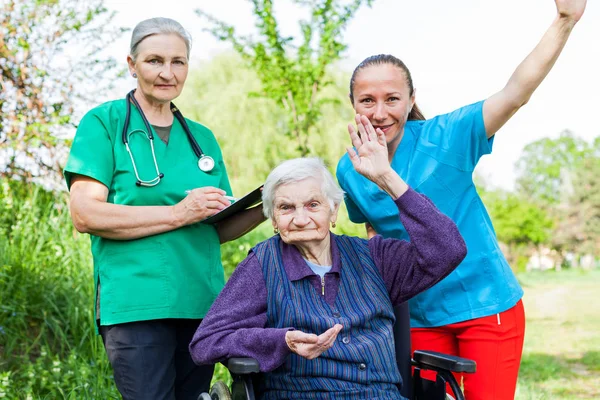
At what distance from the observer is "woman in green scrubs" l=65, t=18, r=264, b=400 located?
2338mm

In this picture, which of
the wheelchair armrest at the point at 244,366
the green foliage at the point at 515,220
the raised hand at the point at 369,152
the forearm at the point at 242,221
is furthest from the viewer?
the green foliage at the point at 515,220

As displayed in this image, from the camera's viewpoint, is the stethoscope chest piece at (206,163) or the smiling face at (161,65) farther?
the stethoscope chest piece at (206,163)

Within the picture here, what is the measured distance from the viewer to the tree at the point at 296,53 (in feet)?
22.6

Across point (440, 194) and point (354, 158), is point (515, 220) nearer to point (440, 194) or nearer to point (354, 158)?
point (440, 194)

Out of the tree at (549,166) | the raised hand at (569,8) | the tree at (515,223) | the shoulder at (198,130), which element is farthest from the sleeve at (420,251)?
the tree at (549,166)

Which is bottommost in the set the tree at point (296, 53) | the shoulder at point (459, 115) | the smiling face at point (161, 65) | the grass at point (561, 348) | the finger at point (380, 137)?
the grass at point (561, 348)

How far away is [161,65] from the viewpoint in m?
2.43

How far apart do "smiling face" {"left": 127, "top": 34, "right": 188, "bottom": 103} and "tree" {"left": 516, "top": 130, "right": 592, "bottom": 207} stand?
44.1m

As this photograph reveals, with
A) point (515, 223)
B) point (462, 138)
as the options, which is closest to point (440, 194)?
point (462, 138)

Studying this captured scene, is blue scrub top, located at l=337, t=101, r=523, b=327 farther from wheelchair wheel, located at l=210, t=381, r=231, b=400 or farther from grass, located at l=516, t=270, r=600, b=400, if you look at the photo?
grass, located at l=516, t=270, r=600, b=400

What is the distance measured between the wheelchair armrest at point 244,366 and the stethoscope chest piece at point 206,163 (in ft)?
2.42

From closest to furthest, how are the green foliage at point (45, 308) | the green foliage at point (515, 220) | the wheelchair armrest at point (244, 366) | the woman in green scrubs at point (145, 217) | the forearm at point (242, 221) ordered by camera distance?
the wheelchair armrest at point (244, 366), the woman in green scrubs at point (145, 217), the forearm at point (242, 221), the green foliage at point (45, 308), the green foliage at point (515, 220)

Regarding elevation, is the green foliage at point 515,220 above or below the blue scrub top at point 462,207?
above

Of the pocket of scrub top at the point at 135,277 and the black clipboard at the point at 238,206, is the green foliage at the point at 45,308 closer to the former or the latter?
the pocket of scrub top at the point at 135,277
